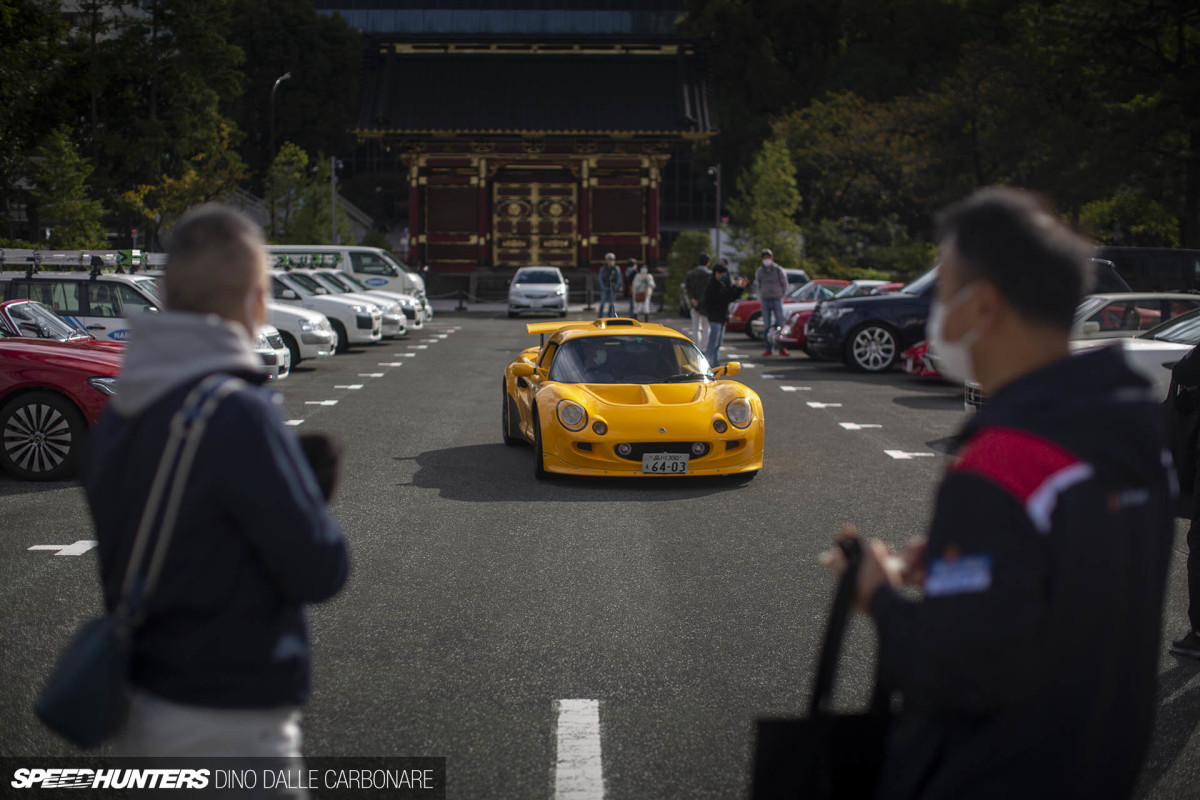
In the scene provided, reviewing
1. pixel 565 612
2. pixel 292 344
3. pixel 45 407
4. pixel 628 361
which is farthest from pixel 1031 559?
pixel 292 344

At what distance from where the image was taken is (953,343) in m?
2.16

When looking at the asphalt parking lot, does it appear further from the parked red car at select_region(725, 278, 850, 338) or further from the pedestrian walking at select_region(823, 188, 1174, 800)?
the parked red car at select_region(725, 278, 850, 338)

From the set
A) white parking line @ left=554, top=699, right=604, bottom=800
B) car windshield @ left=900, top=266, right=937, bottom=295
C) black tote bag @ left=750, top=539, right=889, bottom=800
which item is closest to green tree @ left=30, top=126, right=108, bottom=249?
car windshield @ left=900, top=266, right=937, bottom=295

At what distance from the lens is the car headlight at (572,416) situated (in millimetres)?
9703

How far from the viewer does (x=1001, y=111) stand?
37.1 metres

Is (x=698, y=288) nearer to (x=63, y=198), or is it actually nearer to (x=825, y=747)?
(x=825, y=747)

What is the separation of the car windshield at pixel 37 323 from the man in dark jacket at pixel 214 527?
32.1 ft

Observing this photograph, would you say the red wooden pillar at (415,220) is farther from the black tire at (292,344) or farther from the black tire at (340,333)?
the black tire at (292,344)

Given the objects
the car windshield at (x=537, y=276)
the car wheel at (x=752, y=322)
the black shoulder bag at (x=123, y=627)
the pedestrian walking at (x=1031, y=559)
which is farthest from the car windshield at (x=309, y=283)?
the pedestrian walking at (x=1031, y=559)

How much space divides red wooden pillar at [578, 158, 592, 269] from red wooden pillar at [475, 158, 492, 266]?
3.82 metres

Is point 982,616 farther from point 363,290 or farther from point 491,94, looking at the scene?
point 491,94

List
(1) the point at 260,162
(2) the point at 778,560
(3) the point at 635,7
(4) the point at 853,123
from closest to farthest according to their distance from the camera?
(2) the point at 778,560
(4) the point at 853,123
(1) the point at 260,162
(3) the point at 635,7

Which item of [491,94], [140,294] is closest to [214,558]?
[140,294]

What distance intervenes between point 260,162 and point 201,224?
2534 inches
